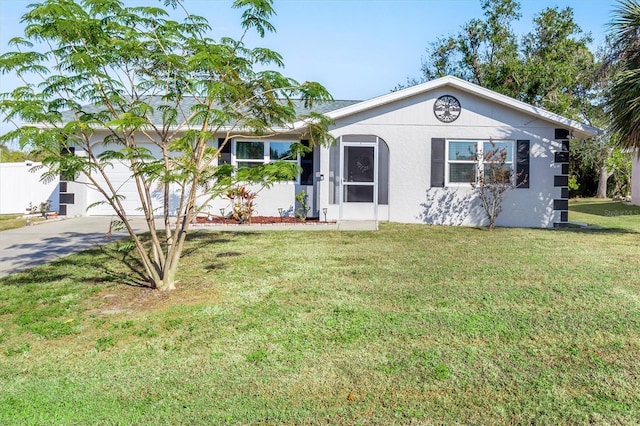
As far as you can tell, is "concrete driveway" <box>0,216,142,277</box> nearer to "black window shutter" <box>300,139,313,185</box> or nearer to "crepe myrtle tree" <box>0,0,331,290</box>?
"crepe myrtle tree" <box>0,0,331,290</box>

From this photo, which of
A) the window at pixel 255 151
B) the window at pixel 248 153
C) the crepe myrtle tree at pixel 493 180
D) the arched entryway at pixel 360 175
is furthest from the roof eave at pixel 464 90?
the window at pixel 248 153

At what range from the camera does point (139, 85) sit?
602 centimetres

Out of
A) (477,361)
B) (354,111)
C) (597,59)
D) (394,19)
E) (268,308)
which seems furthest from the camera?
(597,59)

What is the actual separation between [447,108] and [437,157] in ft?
4.57

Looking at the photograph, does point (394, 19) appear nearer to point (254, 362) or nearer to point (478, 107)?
point (478, 107)

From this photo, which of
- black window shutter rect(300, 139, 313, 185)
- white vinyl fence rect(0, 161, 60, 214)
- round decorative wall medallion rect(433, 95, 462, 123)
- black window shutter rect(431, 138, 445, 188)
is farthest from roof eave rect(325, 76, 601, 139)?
white vinyl fence rect(0, 161, 60, 214)

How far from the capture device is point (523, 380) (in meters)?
3.45

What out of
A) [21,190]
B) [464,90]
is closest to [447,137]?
[464,90]

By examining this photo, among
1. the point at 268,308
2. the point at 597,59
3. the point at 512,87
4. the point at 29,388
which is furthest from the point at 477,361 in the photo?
the point at 597,59

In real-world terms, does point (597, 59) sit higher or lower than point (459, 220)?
higher

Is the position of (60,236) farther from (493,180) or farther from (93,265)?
(493,180)

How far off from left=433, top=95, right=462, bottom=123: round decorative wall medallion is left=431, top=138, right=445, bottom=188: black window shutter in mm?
628

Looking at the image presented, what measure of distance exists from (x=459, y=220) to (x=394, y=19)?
271 inches

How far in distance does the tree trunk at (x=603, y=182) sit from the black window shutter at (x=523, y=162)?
1815 centimetres
